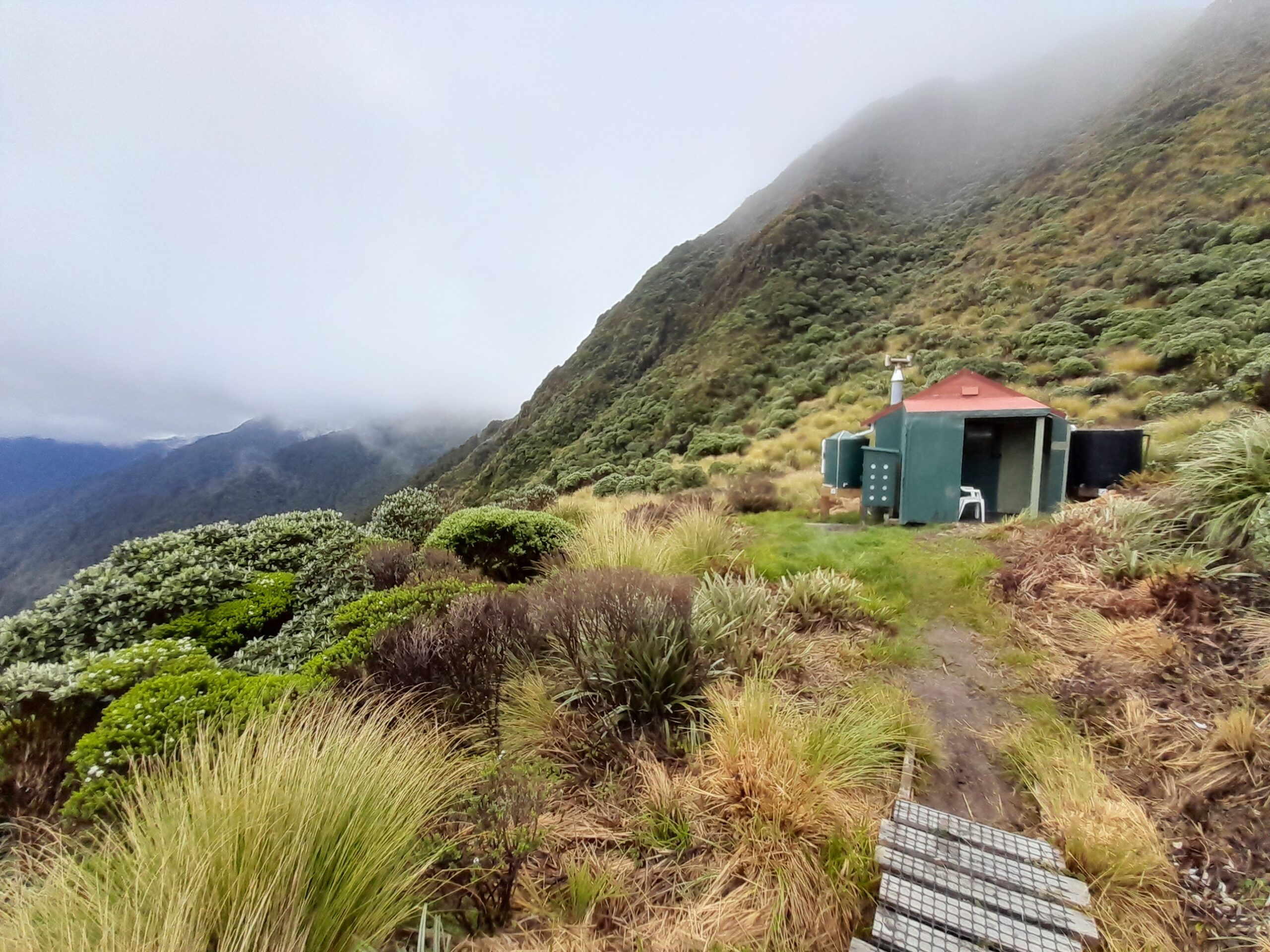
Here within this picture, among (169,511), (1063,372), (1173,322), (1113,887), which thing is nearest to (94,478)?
(169,511)

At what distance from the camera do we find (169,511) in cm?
2281

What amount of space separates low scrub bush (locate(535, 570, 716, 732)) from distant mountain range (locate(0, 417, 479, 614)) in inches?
203

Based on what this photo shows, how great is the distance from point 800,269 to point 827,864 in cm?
4089

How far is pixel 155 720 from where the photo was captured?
8.77ft

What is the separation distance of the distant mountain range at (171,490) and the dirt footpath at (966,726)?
748cm

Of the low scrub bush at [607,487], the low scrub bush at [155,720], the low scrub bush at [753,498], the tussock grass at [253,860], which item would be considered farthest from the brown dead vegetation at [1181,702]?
the low scrub bush at [607,487]

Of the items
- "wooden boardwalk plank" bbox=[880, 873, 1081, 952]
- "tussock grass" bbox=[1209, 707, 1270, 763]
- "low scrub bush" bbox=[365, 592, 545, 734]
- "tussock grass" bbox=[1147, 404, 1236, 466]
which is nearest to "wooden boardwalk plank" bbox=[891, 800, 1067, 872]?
"wooden boardwalk plank" bbox=[880, 873, 1081, 952]

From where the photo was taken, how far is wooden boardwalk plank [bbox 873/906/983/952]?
6.04ft

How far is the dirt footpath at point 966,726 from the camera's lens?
2.74 m

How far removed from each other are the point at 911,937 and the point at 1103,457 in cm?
Result: 990

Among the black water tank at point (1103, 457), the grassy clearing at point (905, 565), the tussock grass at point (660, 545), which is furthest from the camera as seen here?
the black water tank at point (1103, 457)

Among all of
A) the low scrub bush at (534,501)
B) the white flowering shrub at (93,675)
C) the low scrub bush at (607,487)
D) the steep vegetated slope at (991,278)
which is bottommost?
the low scrub bush at (607,487)

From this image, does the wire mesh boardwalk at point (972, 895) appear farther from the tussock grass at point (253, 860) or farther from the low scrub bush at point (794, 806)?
the tussock grass at point (253, 860)

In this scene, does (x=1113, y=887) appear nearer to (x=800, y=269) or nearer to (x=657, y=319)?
(x=800, y=269)
